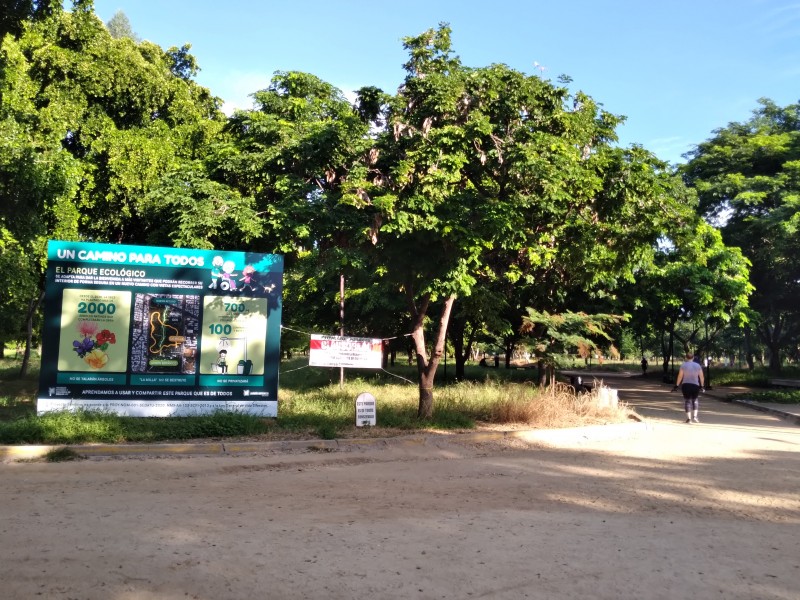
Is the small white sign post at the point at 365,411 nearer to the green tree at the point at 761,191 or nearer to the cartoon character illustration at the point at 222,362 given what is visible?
the cartoon character illustration at the point at 222,362

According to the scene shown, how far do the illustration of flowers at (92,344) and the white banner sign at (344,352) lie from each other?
11.8 ft

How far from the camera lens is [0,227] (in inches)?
514

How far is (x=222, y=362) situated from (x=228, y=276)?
158 cm

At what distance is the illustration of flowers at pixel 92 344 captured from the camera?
1130 cm

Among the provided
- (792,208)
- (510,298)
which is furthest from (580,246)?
(792,208)

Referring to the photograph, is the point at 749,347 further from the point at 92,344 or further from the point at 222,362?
the point at 92,344

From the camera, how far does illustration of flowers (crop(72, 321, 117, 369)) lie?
1130 centimetres

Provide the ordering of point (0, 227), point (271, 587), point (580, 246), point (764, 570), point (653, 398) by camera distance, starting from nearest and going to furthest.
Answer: point (271, 587) → point (764, 570) → point (0, 227) → point (580, 246) → point (653, 398)

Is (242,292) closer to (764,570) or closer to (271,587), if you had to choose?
(271,587)

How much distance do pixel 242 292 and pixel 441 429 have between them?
175 inches

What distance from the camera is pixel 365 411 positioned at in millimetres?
11648

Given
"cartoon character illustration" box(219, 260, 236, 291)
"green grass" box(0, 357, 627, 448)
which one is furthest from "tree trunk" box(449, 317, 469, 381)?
"cartoon character illustration" box(219, 260, 236, 291)

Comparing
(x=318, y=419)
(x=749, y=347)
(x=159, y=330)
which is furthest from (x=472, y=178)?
(x=749, y=347)

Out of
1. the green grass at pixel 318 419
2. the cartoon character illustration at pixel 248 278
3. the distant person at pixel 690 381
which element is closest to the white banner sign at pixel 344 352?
the green grass at pixel 318 419
